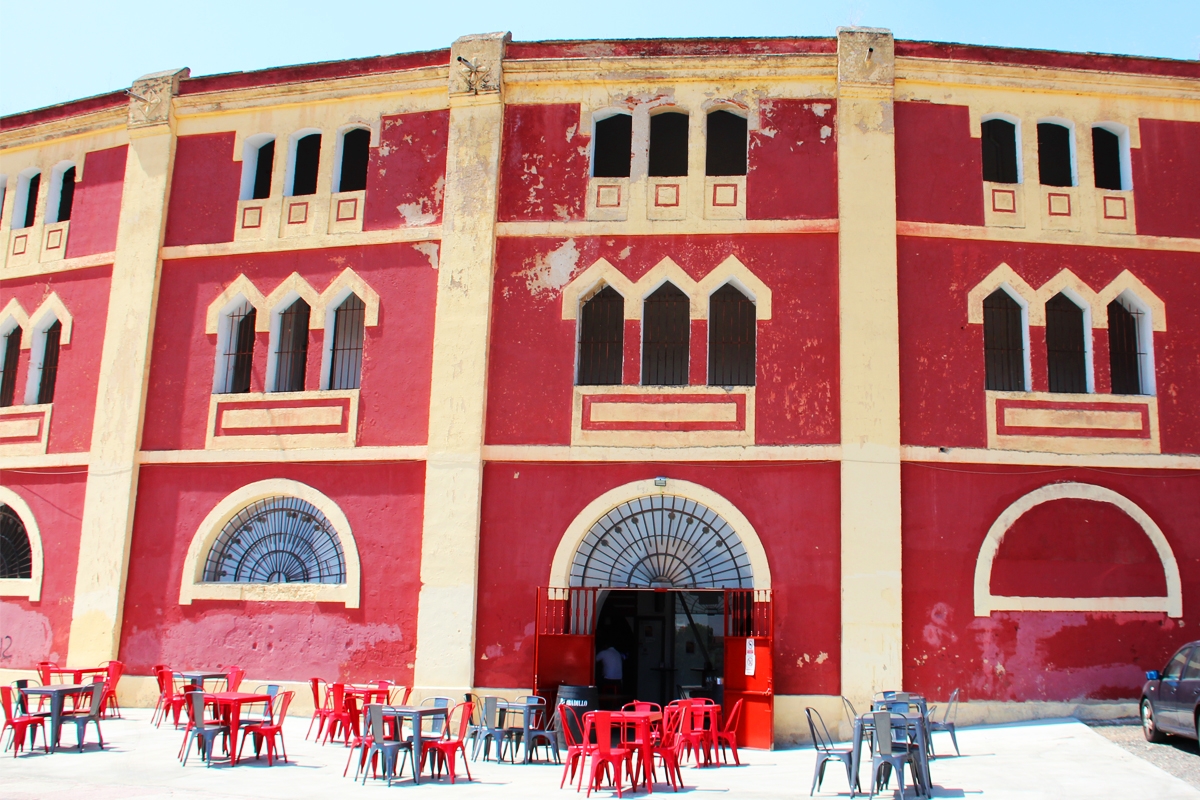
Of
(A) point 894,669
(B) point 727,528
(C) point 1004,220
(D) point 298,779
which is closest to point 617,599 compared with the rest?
(B) point 727,528

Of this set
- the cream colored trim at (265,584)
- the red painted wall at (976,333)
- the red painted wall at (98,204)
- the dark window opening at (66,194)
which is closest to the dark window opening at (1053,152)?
the red painted wall at (976,333)

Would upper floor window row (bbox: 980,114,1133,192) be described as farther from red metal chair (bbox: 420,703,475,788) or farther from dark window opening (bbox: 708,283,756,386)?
red metal chair (bbox: 420,703,475,788)

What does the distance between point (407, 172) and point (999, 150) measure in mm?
8134

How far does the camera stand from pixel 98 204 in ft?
54.3

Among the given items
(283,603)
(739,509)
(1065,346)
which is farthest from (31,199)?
(1065,346)

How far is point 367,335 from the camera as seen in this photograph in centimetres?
1482

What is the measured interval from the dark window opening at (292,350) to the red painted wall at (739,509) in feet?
11.0

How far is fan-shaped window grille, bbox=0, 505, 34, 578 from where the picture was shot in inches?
624

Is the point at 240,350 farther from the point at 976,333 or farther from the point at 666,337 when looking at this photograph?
the point at 976,333

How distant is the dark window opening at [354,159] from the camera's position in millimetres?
15922

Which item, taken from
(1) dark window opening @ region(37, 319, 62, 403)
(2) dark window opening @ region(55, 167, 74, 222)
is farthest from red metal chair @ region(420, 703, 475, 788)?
(2) dark window opening @ region(55, 167, 74, 222)

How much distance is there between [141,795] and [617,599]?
7437 millimetres

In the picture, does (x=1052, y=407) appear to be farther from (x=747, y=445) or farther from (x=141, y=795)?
(x=141, y=795)

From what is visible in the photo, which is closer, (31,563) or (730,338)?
(730,338)
